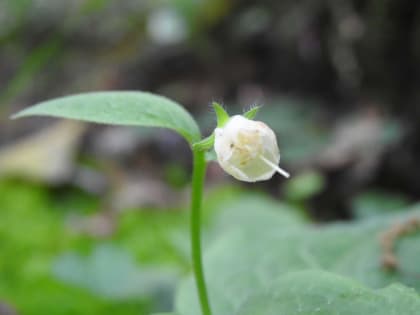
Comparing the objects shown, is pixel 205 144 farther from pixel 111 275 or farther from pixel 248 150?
pixel 111 275

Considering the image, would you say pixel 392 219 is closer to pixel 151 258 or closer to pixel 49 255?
pixel 151 258

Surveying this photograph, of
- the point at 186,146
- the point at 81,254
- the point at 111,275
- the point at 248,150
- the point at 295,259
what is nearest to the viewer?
the point at 248,150

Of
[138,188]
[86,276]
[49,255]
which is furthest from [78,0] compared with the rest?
[86,276]

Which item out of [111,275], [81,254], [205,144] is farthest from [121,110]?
[81,254]

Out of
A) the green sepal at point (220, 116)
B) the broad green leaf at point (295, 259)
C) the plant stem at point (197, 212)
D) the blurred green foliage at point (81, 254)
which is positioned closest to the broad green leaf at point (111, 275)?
the blurred green foliage at point (81, 254)

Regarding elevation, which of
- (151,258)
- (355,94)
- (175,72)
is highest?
(175,72)

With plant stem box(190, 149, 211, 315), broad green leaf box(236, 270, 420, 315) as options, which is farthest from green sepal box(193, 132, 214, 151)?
broad green leaf box(236, 270, 420, 315)

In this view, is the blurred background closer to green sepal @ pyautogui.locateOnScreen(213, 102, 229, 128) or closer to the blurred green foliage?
the blurred green foliage
